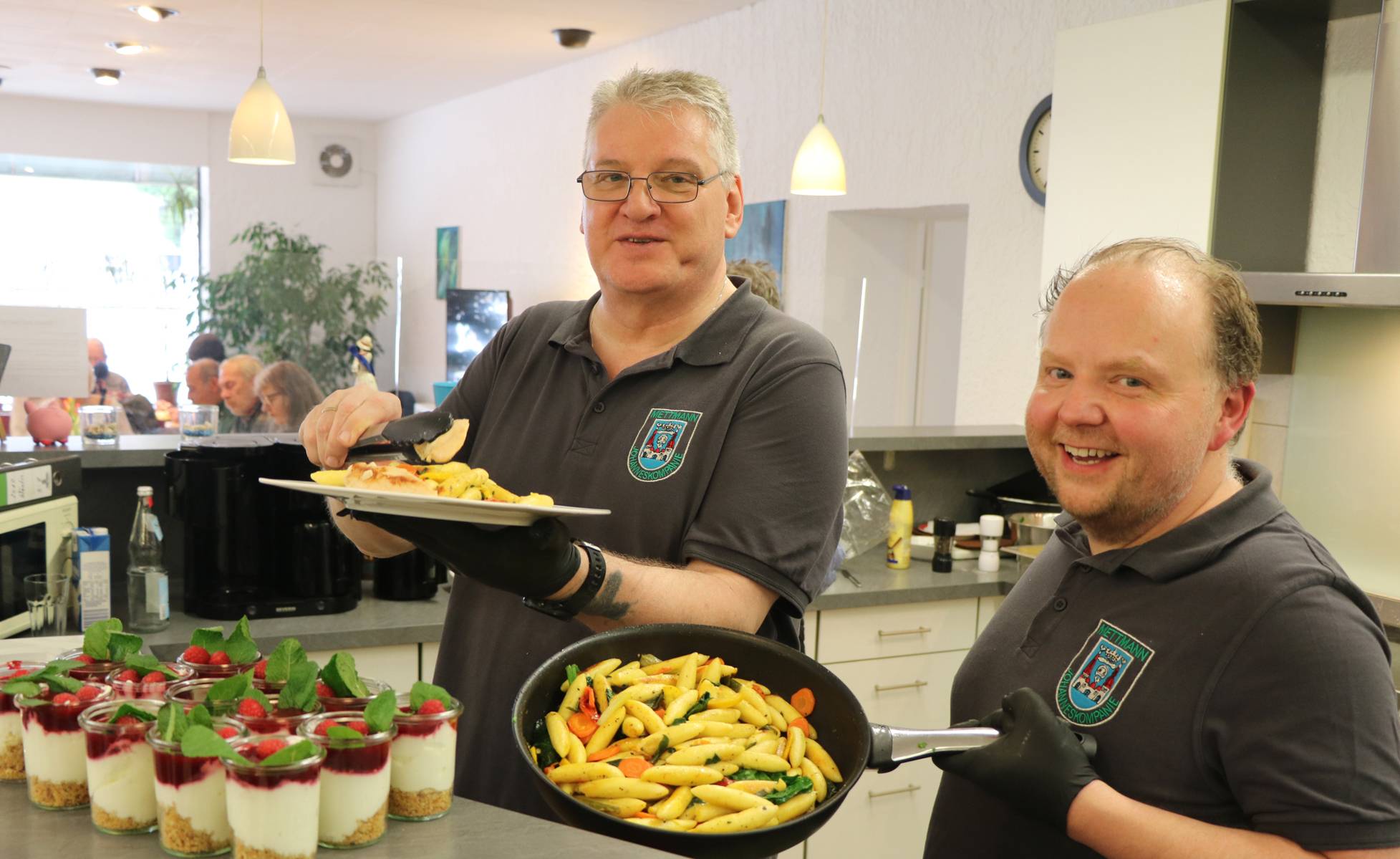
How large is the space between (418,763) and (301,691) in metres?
0.13

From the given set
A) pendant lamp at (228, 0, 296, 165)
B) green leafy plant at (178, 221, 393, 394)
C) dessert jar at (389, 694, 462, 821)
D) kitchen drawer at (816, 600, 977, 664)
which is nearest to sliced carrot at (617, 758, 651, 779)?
dessert jar at (389, 694, 462, 821)

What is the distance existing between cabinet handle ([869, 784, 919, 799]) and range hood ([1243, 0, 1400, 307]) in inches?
59.9

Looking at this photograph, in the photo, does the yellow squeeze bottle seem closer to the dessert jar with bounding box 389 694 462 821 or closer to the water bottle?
the water bottle

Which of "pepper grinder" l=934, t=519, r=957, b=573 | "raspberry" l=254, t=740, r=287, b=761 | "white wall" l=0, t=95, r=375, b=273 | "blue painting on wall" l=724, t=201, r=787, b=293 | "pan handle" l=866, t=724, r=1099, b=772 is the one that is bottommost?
"pepper grinder" l=934, t=519, r=957, b=573

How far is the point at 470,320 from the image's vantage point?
895cm

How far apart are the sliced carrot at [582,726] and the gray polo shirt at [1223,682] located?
509 millimetres

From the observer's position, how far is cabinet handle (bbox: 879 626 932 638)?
3.04 metres

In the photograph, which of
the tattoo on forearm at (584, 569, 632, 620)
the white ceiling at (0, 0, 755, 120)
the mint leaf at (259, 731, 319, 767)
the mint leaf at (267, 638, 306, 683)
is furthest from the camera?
the white ceiling at (0, 0, 755, 120)

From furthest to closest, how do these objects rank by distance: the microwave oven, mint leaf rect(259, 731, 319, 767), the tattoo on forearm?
the microwave oven, the tattoo on forearm, mint leaf rect(259, 731, 319, 767)

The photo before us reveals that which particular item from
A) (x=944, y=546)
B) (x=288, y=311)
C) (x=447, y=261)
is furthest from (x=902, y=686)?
(x=288, y=311)

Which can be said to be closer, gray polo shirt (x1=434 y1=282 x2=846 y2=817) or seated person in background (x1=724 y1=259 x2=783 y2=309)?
gray polo shirt (x1=434 y1=282 x2=846 y2=817)

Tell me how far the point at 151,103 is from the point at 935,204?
8.19 metres

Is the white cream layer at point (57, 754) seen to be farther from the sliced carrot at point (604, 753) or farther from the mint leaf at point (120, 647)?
the sliced carrot at point (604, 753)

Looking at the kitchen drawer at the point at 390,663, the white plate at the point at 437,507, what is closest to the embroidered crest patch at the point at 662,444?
the white plate at the point at 437,507
